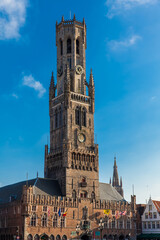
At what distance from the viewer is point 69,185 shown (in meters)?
99.8

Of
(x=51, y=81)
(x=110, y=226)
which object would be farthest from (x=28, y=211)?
(x=51, y=81)

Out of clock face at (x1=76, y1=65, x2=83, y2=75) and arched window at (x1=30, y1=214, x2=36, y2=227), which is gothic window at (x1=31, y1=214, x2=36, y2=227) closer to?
arched window at (x1=30, y1=214, x2=36, y2=227)

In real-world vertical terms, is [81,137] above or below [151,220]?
above

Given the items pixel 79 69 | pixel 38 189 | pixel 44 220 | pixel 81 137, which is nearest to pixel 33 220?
pixel 44 220

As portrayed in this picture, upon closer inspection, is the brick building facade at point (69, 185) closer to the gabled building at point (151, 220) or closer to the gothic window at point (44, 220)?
the gothic window at point (44, 220)

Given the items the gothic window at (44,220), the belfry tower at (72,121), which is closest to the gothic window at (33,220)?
the gothic window at (44,220)

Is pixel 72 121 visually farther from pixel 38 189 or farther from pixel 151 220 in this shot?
pixel 151 220

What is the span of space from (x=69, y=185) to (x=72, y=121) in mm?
19959

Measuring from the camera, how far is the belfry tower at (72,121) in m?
103

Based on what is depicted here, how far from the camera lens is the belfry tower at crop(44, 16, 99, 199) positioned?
103 metres

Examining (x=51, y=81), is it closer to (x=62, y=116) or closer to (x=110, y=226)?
(x=62, y=116)

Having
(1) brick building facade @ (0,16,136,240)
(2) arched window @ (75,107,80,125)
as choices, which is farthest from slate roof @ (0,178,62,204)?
(2) arched window @ (75,107,80,125)

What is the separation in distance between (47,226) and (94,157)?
1072 inches

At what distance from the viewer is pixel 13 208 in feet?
309
